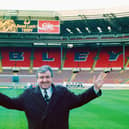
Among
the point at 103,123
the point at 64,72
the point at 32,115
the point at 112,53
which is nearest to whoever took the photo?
the point at 32,115

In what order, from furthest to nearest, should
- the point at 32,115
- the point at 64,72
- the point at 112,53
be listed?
the point at 112,53
the point at 64,72
the point at 32,115

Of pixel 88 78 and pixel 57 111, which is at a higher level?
pixel 57 111

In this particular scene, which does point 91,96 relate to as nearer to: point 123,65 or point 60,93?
point 60,93

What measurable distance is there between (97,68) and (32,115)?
34.0 meters

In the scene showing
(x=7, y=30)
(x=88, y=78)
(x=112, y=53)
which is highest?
(x=7, y=30)

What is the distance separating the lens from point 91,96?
3000 millimetres

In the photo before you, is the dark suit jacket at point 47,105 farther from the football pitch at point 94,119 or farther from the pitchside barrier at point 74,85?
the pitchside barrier at point 74,85

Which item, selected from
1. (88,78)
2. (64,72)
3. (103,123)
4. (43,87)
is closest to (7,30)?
(64,72)

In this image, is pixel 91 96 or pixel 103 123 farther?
pixel 103 123

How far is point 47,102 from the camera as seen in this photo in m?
2.80

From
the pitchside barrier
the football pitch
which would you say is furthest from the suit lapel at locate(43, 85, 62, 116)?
the pitchside barrier

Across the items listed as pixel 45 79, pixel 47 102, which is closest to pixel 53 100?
pixel 47 102

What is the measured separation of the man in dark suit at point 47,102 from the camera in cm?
281

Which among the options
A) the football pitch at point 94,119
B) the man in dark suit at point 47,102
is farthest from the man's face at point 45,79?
the football pitch at point 94,119
